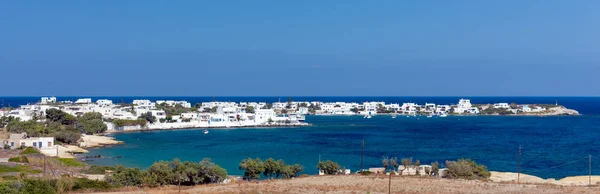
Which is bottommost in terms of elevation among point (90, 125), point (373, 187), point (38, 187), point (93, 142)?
point (93, 142)

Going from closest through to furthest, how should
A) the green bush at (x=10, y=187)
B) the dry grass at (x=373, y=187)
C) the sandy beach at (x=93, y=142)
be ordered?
1. the green bush at (x=10, y=187)
2. the dry grass at (x=373, y=187)
3. the sandy beach at (x=93, y=142)

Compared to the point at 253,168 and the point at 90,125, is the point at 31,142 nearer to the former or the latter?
the point at 90,125

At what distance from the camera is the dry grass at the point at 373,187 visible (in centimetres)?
1905

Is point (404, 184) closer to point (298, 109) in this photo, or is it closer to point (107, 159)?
point (107, 159)

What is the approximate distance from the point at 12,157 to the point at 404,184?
76.5ft

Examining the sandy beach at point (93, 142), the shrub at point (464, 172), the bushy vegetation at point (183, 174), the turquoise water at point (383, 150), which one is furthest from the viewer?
the sandy beach at point (93, 142)

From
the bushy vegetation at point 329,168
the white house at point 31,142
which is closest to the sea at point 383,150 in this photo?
the white house at point 31,142

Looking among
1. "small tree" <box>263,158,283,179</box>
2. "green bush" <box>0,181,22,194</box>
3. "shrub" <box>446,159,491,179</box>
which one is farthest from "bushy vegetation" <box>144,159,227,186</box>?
"shrub" <box>446,159,491,179</box>

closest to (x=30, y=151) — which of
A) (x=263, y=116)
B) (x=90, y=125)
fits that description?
(x=90, y=125)

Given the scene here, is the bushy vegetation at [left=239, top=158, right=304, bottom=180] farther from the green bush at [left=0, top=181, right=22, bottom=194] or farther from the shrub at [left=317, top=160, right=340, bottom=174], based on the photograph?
the green bush at [left=0, top=181, right=22, bottom=194]

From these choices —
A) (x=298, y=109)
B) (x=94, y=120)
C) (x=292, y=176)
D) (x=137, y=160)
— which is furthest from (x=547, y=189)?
(x=298, y=109)

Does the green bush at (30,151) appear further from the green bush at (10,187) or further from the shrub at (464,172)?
the shrub at (464,172)

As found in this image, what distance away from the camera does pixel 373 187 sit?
19.9 m

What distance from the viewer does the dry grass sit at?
→ 19047 mm
